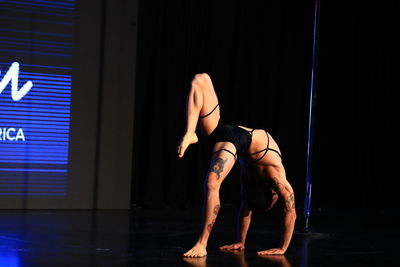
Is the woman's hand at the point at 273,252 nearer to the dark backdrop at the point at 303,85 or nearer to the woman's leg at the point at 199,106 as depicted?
the woman's leg at the point at 199,106

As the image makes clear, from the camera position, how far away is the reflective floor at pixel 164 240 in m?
3.46

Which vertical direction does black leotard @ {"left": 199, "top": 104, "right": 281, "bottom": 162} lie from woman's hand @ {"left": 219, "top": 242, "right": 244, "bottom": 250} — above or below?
above

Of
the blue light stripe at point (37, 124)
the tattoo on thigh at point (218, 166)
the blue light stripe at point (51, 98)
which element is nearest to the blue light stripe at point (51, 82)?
the blue light stripe at point (51, 98)

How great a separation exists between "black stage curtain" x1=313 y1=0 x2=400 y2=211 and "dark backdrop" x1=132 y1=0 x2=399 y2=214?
0.5 inches

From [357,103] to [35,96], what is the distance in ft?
13.3

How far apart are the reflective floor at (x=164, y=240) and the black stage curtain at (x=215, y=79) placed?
723mm

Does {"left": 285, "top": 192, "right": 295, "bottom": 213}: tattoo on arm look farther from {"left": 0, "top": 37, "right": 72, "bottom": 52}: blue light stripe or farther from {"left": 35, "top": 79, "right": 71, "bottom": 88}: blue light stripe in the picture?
{"left": 0, "top": 37, "right": 72, "bottom": 52}: blue light stripe

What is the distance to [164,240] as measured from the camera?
4270mm

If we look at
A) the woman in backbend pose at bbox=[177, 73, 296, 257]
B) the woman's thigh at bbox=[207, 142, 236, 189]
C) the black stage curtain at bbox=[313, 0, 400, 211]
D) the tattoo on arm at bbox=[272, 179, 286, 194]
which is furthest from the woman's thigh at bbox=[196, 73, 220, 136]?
the black stage curtain at bbox=[313, 0, 400, 211]

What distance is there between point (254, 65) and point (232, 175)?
1.39 metres

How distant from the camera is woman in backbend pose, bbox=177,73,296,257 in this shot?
3641 mm

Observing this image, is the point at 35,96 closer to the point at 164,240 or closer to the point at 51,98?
the point at 51,98

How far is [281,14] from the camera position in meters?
7.64

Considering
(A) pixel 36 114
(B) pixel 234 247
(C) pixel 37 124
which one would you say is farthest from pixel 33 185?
(B) pixel 234 247
